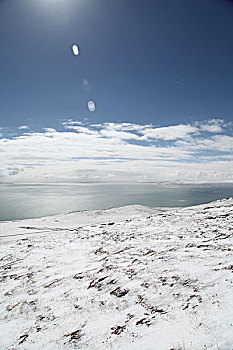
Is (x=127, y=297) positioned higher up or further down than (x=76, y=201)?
higher up

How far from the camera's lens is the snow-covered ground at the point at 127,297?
3.85 metres

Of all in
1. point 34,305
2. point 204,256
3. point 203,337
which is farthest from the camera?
point 204,256

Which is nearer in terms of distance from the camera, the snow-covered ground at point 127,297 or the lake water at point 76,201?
the snow-covered ground at point 127,297

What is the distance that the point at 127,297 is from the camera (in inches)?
210

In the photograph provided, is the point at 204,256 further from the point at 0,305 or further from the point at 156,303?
the point at 0,305

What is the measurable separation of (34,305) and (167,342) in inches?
182

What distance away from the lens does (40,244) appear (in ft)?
41.1

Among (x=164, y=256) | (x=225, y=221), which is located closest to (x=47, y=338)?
(x=164, y=256)

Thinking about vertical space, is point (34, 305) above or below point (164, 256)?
below

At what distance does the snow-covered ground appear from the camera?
3848 millimetres

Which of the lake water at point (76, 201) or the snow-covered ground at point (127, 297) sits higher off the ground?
the snow-covered ground at point (127, 297)

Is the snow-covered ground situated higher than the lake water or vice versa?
the snow-covered ground

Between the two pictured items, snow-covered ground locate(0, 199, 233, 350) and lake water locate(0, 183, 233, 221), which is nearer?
snow-covered ground locate(0, 199, 233, 350)

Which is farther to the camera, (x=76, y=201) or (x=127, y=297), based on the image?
(x=76, y=201)
